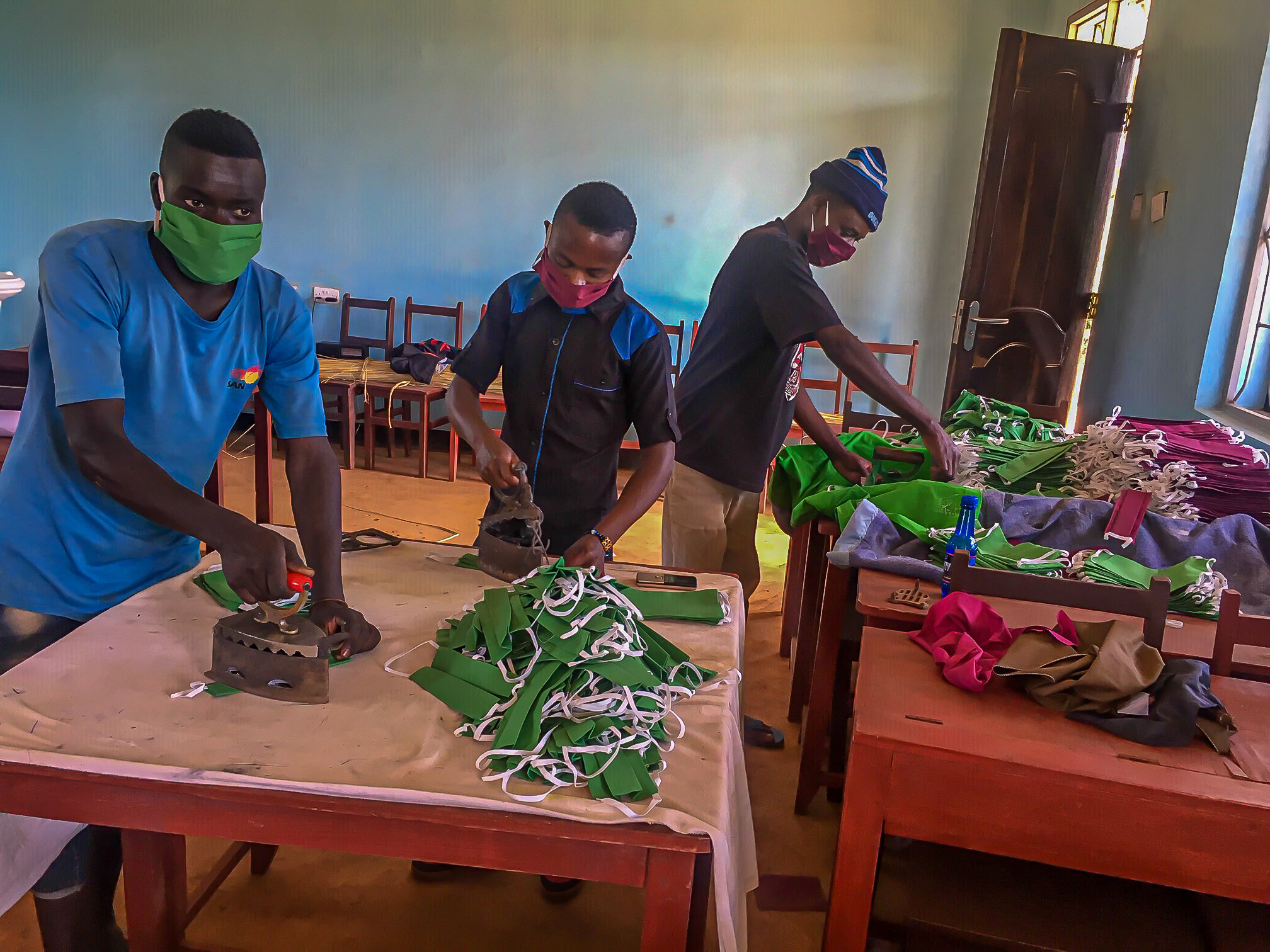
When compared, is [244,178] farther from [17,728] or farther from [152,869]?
[152,869]

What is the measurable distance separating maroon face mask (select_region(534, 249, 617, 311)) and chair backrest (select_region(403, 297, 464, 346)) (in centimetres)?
431

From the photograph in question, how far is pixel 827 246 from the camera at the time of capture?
254 cm

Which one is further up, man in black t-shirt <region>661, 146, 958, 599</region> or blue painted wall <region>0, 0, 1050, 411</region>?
blue painted wall <region>0, 0, 1050, 411</region>

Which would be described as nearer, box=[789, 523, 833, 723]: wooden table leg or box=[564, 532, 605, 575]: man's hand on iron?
box=[564, 532, 605, 575]: man's hand on iron

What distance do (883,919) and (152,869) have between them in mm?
1211

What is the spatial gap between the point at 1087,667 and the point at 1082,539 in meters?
0.96

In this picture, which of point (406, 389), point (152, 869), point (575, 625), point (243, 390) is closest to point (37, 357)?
point (243, 390)

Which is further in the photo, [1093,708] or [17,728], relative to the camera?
[1093,708]

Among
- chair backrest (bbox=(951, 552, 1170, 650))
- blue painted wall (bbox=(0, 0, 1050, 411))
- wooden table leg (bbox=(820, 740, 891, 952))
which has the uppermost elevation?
blue painted wall (bbox=(0, 0, 1050, 411))

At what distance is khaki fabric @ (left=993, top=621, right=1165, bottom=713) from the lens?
1.36 metres

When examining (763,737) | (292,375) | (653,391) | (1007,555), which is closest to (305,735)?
(292,375)

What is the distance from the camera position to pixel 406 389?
5.52m

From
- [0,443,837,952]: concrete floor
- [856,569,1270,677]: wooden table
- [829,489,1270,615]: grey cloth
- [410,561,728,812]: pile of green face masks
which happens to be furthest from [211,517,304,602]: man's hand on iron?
[829,489,1270,615]: grey cloth

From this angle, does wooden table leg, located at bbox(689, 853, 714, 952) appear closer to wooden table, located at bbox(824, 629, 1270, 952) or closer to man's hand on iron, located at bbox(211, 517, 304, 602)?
wooden table, located at bbox(824, 629, 1270, 952)
